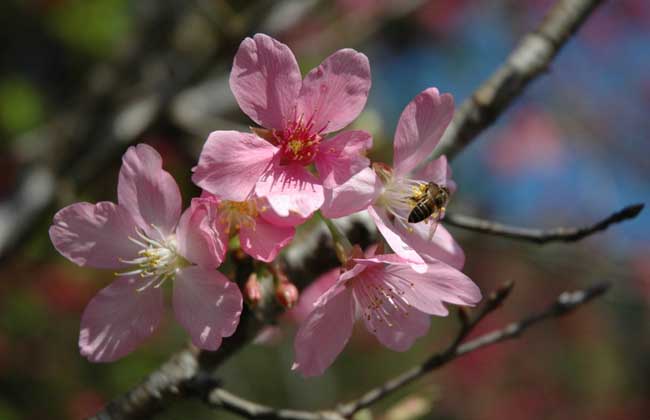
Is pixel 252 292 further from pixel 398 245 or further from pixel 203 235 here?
pixel 398 245

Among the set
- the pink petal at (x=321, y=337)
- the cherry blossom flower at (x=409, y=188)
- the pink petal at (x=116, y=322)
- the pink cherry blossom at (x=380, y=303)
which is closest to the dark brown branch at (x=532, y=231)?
the cherry blossom flower at (x=409, y=188)

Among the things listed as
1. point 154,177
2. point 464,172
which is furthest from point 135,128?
point 464,172

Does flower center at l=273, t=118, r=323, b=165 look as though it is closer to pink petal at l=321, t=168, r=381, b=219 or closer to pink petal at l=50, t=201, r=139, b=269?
pink petal at l=321, t=168, r=381, b=219

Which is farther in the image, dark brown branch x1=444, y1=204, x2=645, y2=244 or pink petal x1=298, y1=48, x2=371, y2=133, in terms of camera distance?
dark brown branch x1=444, y1=204, x2=645, y2=244

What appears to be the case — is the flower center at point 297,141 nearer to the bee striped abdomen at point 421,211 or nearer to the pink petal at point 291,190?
the pink petal at point 291,190

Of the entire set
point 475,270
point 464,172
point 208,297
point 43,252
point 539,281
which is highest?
point 208,297

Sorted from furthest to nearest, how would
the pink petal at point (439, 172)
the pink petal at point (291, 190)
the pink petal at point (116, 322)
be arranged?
the pink petal at point (439, 172) → the pink petal at point (116, 322) → the pink petal at point (291, 190)

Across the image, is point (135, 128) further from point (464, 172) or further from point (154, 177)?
point (464, 172)

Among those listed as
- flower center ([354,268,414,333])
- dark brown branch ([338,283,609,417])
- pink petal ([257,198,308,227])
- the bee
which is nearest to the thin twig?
dark brown branch ([338,283,609,417])
